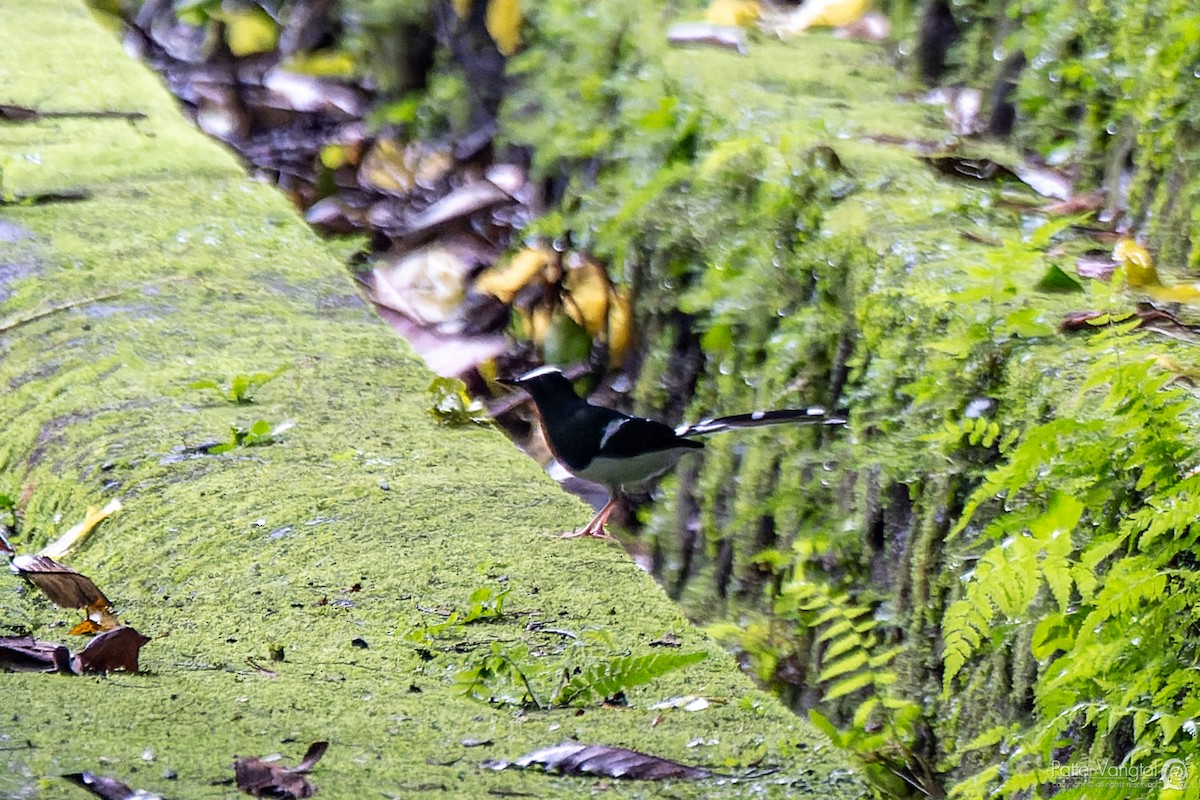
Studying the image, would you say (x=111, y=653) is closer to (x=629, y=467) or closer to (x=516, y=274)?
(x=629, y=467)

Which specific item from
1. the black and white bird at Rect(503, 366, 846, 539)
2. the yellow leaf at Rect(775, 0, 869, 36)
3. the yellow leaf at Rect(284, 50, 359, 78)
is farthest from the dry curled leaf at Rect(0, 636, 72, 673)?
the yellow leaf at Rect(284, 50, 359, 78)

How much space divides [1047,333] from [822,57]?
137 inches

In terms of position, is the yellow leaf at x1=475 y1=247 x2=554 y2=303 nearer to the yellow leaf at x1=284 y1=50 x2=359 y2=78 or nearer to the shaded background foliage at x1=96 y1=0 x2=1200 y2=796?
the shaded background foliage at x1=96 y1=0 x2=1200 y2=796

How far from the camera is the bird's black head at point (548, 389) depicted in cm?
312

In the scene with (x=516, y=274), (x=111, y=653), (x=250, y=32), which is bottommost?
(x=250, y=32)

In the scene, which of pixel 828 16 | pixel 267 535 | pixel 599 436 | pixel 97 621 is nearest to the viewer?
pixel 97 621

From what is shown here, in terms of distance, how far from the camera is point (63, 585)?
203cm

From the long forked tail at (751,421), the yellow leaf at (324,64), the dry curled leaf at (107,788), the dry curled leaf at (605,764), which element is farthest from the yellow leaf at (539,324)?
the dry curled leaf at (107,788)

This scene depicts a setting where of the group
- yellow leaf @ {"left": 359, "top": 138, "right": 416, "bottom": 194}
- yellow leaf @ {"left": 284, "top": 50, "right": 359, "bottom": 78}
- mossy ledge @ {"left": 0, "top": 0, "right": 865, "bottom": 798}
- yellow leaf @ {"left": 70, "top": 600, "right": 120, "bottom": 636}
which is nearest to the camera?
mossy ledge @ {"left": 0, "top": 0, "right": 865, "bottom": 798}

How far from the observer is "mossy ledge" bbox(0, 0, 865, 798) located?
1639mm

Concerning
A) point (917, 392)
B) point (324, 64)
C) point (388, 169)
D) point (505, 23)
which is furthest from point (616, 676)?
point (324, 64)

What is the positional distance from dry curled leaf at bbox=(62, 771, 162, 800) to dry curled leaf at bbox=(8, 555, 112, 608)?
62 centimetres

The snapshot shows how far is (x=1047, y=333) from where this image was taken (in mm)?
2953

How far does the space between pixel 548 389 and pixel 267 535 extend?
989mm
